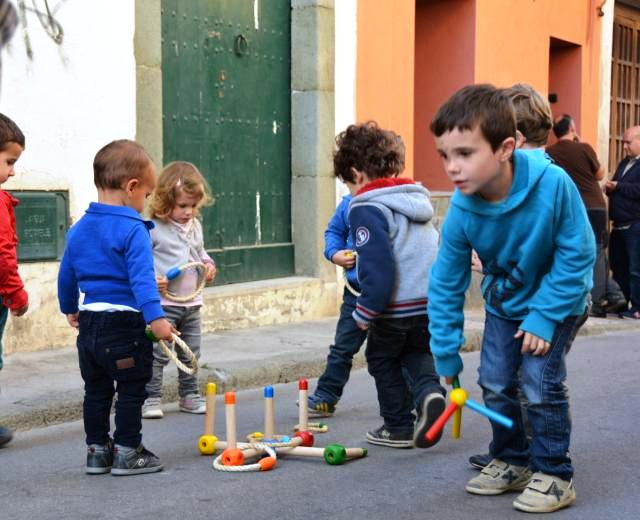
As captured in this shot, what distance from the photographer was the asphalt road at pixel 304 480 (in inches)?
171

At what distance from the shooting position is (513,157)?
4215 mm

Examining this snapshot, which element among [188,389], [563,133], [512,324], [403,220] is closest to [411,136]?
[563,133]

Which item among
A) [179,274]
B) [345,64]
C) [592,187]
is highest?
[345,64]

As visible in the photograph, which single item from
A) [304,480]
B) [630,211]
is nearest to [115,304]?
[304,480]

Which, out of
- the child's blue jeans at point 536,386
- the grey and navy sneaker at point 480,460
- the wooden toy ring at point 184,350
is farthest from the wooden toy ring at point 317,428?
the child's blue jeans at point 536,386

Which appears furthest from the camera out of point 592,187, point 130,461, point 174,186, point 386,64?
point 592,187

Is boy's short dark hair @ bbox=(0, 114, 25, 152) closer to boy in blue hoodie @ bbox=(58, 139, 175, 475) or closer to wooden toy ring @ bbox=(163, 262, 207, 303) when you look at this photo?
boy in blue hoodie @ bbox=(58, 139, 175, 475)

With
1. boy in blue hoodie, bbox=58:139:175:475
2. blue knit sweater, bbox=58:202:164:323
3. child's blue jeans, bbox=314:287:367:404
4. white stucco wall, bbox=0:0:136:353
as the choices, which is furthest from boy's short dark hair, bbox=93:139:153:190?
white stucco wall, bbox=0:0:136:353

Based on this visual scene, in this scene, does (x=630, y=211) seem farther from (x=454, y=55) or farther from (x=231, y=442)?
(x=231, y=442)

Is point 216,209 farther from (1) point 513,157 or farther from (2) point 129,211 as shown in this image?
(1) point 513,157

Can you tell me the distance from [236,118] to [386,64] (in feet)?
6.21

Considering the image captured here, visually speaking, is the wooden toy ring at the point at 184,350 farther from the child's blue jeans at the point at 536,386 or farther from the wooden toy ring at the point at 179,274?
the child's blue jeans at the point at 536,386

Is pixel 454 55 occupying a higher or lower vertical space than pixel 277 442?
higher

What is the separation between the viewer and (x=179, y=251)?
20.5 ft
